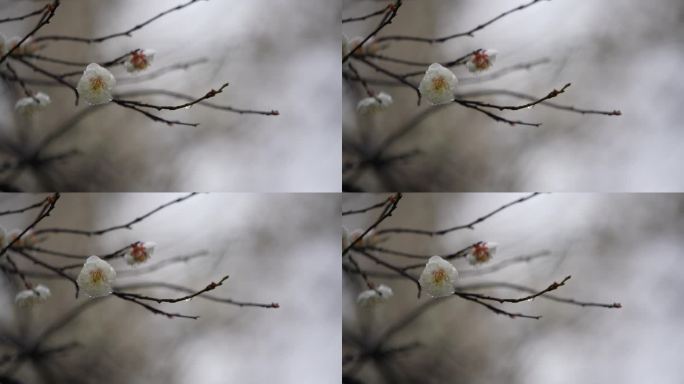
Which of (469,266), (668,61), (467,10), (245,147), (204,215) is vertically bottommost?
(469,266)

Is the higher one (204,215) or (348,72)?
(348,72)

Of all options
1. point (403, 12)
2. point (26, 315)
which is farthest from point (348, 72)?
point (26, 315)

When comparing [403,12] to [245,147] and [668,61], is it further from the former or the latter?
[668,61]

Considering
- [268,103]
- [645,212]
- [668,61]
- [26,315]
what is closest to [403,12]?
[268,103]

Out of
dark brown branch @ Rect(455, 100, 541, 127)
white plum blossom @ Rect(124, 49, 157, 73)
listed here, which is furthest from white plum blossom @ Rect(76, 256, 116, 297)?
dark brown branch @ Rect(455, 100, 541, 127)

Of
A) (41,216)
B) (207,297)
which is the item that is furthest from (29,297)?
(207,297)

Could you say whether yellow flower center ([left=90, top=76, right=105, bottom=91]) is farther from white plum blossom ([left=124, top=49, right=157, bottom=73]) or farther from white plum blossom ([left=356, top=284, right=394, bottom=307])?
white plum blossom ([left=356, top=284, right=394, bottom=307])
